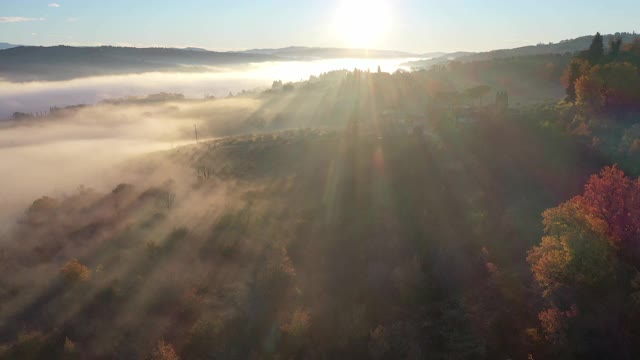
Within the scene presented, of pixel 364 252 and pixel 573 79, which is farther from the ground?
pixel 573 79

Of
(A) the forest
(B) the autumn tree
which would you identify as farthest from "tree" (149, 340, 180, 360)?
(B) the autumn tree

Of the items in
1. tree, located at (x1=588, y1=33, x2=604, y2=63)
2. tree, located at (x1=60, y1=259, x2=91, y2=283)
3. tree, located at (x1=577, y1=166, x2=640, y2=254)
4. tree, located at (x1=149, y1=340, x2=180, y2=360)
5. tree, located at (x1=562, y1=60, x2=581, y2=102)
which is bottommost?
tree, located at (x1=149, y1=340, x2=180, y2=360)

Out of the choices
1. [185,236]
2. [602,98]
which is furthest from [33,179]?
[602,98]

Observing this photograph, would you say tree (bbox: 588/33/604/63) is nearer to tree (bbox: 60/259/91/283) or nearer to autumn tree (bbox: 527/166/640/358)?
autumn tree (bbox: 527/166/640/358)

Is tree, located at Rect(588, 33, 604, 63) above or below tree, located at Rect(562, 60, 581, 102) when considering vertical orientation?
above

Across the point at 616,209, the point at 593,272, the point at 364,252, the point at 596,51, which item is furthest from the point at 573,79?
the point at 593,272

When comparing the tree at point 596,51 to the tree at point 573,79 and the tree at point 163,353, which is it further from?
the tree at point 163,353

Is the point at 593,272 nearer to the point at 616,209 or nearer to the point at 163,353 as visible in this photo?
the point at 616,209

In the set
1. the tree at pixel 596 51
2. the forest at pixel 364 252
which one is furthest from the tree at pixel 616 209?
the tree at pixel 596 51

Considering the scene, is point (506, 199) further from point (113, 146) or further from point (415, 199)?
point (113, 146)
